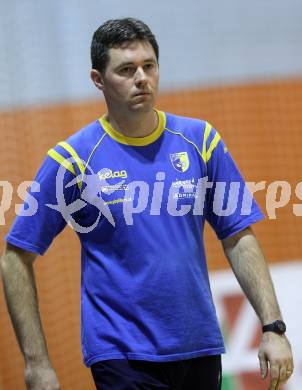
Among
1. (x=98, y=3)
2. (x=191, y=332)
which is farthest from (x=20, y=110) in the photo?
(x=191, y=332)

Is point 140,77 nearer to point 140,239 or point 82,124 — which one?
point 140,239

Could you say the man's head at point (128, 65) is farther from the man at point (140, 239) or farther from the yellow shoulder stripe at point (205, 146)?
the yellow shoulder stripe at point (205, 146)

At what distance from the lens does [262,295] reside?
256 centimetres

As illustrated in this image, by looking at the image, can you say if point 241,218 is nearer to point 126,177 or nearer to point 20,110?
point 126,177

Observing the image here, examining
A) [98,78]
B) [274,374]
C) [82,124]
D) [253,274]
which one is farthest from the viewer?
[82,124]

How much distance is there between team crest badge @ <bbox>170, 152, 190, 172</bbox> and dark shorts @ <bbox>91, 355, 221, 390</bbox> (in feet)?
1.97

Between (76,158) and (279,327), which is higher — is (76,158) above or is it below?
above

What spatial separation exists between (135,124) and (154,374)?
789 millimetres

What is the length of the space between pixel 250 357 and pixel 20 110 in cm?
165

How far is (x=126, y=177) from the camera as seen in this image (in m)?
2.56

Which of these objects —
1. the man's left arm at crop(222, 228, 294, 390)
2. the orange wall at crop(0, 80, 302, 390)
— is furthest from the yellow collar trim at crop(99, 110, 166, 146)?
the orange wall at crop(0, 80, 302, 390)

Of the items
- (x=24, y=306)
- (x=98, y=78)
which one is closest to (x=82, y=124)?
(x=98, y=78)

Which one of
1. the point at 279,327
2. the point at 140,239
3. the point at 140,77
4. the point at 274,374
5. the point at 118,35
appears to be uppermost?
the point at 118,35

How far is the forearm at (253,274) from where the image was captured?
8.36 feet
